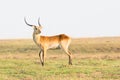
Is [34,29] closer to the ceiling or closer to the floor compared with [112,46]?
closer to the ceiling

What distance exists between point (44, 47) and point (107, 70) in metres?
4.50

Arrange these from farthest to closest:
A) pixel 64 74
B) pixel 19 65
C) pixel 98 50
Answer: pixel 98 50, pixel 19 65, pixel 64 74

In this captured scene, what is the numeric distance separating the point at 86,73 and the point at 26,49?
1980 centimetres

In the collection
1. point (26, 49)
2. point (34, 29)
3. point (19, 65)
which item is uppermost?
point (34, 29)

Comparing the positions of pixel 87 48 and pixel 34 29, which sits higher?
pixel 34 29

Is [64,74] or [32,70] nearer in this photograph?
[64,74]

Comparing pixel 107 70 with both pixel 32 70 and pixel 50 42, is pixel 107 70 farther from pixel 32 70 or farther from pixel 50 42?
pixel 50 42

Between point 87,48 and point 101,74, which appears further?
point 87,48

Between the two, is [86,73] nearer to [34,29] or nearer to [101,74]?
[101,74]

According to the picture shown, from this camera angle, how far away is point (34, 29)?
1911cm

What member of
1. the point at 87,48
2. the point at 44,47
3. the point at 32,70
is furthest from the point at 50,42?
the point at 87,48

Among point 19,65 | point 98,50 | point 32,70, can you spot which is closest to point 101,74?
point 32,70

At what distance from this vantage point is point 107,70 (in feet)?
51.6

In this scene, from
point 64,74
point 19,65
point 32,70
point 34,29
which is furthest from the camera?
point 34,29
